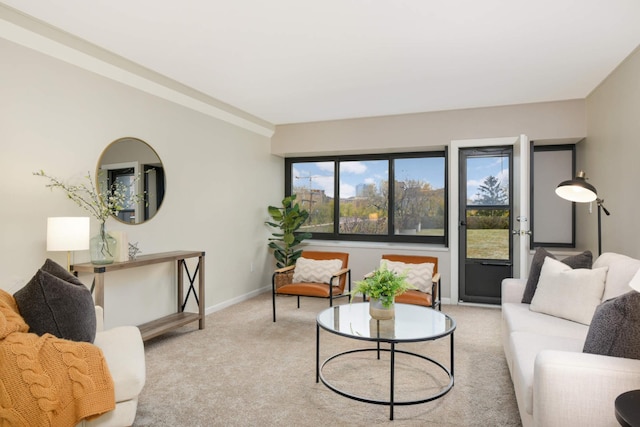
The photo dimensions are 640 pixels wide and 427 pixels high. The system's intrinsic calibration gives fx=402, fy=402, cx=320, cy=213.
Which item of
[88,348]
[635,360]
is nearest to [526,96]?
[635,360]

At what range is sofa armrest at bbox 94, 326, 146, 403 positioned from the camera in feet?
→ 6.51

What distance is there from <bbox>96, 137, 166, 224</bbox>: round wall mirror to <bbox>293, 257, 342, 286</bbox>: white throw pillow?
5.51 ft

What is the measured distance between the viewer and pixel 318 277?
176 inches

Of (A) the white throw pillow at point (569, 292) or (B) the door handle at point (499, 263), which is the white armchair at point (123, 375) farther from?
(B) the door handle at point (499, 263)

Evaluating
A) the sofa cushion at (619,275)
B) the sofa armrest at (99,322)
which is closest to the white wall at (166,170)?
the sofa armrest at (99,322)

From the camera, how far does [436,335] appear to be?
2.51 meters

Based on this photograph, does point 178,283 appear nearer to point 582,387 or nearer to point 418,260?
point 418,260

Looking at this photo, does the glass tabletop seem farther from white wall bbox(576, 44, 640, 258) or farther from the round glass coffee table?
white wall bbox(576, 44, 640, 258)

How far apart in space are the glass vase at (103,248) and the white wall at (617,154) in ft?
14.0

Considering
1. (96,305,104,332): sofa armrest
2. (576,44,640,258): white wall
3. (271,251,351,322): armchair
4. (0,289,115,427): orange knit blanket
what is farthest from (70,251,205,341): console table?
(576,44,640,258): white wall

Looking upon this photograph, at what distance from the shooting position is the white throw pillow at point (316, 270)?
14.6 ft

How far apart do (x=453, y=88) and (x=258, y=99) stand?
217 centimetres

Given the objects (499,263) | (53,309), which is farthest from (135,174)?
(499,263)

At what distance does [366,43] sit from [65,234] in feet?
8.52
